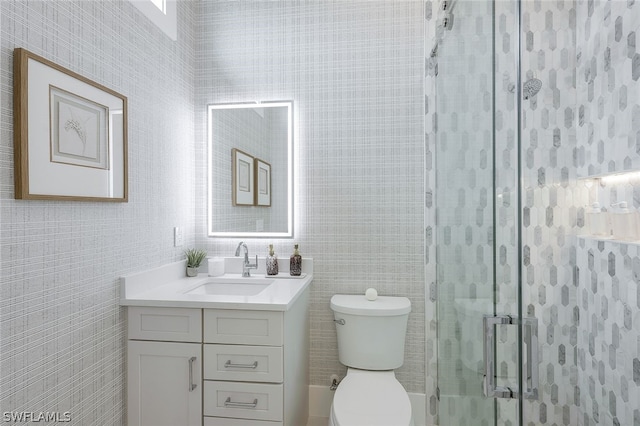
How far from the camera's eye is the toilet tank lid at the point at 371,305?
6.21ft

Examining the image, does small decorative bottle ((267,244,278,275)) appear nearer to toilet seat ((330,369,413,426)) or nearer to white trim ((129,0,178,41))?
toilet seat ((330,369,413,426))

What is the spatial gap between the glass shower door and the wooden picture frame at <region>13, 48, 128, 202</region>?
4.67 ft

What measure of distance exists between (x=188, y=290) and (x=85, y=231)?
609mm

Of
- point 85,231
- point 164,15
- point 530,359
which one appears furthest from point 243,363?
point 164,15

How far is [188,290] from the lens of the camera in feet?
6.12

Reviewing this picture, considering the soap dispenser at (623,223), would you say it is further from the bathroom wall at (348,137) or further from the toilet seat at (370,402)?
the toilet seat at (370,402)

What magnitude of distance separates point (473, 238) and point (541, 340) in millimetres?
942

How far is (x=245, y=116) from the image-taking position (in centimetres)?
228

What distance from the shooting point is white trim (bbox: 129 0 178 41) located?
5.90 feet

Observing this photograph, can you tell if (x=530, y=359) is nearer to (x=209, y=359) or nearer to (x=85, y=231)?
(x=209, y=359)

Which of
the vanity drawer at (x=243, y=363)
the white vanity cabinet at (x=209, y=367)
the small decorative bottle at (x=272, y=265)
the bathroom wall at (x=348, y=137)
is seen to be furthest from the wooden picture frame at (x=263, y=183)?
the vanity drawer at (x=243, y=363)

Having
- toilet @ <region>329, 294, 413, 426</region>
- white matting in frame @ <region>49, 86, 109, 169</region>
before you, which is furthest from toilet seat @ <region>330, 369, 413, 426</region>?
white matting in frame @ <region>49, 86, 109, 169</region>

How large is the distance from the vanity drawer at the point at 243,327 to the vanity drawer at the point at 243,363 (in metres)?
0.03

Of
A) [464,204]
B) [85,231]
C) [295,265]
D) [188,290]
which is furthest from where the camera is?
[295,265]
